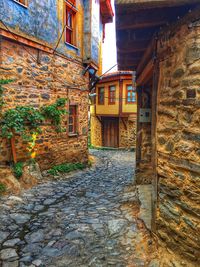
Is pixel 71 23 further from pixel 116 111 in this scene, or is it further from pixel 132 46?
pixel 116 111

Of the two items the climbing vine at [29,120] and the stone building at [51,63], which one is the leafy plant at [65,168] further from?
the climbing vine at [29,120]

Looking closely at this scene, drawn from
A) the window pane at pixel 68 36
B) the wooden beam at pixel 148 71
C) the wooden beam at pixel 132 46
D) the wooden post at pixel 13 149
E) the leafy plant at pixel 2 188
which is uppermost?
the window pane at pixel 68 36

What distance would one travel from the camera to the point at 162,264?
8.96ft

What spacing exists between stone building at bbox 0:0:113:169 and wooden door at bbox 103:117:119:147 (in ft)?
23.3

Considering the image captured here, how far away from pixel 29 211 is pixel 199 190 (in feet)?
11.7

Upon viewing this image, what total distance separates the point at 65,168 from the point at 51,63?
12.1ft

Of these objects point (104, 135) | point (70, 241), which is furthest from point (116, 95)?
point (70, 241)

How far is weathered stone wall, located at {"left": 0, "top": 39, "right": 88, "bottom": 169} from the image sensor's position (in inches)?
244

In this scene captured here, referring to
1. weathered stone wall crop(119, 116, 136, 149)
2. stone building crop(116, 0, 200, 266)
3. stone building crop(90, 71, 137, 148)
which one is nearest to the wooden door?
stone building crop(90, 71, 137, 148)

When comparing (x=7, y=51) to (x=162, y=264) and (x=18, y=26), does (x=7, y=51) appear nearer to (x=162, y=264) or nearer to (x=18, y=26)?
(x=18, y=26)

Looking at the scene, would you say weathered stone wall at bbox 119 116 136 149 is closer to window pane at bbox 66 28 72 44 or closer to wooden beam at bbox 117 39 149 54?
window pane at bbox 66 28 72 44

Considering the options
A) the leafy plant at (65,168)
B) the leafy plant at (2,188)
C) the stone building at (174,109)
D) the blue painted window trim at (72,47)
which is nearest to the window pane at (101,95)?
the blue painted window trim at (72,47)

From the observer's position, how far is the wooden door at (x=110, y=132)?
16.8 meters

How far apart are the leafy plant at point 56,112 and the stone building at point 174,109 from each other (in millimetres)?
4545
